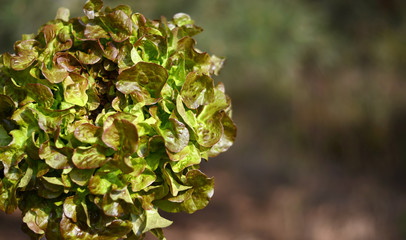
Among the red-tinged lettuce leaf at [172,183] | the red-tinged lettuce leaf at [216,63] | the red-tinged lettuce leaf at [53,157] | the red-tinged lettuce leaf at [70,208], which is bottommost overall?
the red-tinged lettuce leaf at [70,208]

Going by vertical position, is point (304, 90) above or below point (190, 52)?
below

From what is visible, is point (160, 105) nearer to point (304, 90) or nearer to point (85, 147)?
point (85, 147)

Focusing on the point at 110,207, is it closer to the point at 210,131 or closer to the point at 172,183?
the point at 172,183

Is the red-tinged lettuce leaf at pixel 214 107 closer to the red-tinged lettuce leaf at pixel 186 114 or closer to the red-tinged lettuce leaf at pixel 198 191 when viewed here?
the red-tinged lettuce leaf at pixel 186 114

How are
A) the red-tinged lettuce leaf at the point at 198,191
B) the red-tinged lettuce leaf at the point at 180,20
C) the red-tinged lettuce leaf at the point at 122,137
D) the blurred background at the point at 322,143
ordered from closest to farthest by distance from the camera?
the red-tinged lettuce leaf at the point at 122,137 → the red-tinged lettuce leaf at the point at 198,191 → the red-tinged lettuce leaf at the point at 180,20 → the blurred background at the point at 322,143

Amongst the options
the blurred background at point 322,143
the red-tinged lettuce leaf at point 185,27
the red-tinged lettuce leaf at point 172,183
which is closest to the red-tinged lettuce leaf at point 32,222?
the red-tinged lettuce leaf at point 172,183

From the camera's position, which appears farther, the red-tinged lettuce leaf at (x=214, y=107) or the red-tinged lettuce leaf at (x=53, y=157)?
the red-tinged lettuce leaf at (x=214, y=107)

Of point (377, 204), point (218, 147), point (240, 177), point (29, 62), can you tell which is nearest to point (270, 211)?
point (240, 177)

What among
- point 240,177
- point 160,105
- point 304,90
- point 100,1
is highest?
point 100,1
